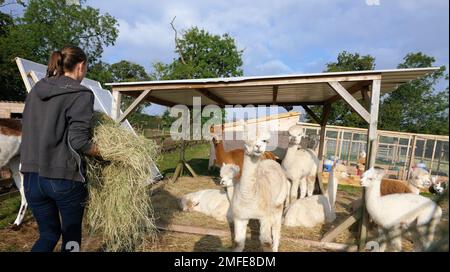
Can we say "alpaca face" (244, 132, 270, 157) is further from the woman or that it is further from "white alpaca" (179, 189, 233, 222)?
"white alpaca" (179, 189, 233, 222)

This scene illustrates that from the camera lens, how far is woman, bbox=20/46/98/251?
221 centimetres

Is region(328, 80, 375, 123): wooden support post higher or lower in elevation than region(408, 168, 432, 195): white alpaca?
higher

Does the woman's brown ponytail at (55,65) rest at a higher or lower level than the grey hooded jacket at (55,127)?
higher

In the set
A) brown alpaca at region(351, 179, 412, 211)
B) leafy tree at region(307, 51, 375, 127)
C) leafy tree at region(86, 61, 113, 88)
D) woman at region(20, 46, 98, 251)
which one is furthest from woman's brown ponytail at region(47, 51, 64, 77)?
leafy tree at region(86, 61, 113, 88)

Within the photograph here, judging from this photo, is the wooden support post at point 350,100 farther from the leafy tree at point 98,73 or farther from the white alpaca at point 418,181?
the leafy tree at point 98,73

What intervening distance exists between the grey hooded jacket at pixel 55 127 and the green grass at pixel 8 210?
140 inches

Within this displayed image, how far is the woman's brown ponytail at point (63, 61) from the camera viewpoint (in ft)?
7.75

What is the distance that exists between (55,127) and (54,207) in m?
0.73

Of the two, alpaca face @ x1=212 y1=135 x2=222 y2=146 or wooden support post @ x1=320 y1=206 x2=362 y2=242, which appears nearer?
wooden support post @ x1=320 y1=206 x2=362 y2=242

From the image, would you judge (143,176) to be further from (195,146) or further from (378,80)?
(195,146)

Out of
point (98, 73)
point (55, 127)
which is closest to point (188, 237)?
point (55, 127)

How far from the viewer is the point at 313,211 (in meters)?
5.36

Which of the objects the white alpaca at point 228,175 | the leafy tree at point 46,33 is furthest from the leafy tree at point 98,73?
the white alpaca at point 228,175

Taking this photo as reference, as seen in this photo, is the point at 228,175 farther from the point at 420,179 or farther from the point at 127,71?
the point at 127,71
